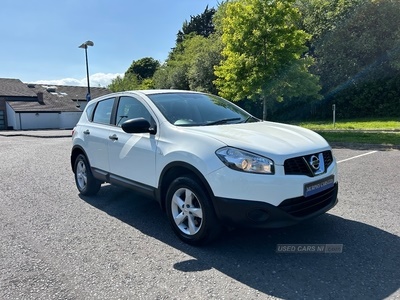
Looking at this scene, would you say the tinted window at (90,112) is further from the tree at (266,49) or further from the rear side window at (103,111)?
the tree at (266,49)

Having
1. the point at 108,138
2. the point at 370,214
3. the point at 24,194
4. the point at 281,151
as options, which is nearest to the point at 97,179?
the point at 108,138

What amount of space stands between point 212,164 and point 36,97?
1850 inches

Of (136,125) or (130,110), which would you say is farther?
(130,110)

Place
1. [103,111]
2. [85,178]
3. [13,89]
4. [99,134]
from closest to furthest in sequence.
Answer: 1. [99,134]
2. [103,111]
3. [85,178]
4. [13,89]

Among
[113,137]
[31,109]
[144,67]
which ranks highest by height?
[144,67]

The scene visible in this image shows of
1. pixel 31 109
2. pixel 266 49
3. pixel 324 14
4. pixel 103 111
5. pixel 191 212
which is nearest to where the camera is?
pixel 191 212

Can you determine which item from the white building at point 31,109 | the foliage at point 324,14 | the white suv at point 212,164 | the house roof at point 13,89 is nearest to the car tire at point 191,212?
the white suv at point 212,164

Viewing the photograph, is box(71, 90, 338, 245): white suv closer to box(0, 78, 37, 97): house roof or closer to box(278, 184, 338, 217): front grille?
box(278, 184, 338, 217): front grille

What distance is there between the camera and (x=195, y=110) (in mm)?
4414

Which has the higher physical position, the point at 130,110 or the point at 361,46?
the point at 361,46

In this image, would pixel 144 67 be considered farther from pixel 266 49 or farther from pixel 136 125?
pixel 136 125

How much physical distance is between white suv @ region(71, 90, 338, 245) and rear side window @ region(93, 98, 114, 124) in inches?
7.7

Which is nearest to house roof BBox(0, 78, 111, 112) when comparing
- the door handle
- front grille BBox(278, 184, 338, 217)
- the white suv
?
the door handle

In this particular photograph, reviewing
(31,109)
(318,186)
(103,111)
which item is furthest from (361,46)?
(31,109)
